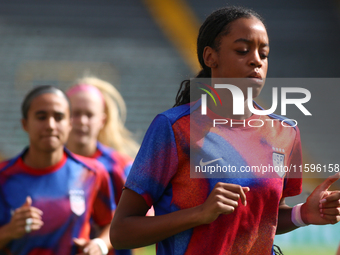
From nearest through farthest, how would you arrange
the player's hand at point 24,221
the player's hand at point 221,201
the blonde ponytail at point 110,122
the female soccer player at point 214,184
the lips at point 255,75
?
the player's hand at point 221,201
the female soccer player at point 214,184
the lips at point 255,75
the player's hand at point 24,221
the blonde ponytail at point 110,122

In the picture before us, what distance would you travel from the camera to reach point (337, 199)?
157 cm

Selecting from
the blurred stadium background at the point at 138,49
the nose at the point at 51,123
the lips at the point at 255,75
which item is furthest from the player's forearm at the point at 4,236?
the blurred stadium background at the point at 138,49

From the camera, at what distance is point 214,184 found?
57.8 inches

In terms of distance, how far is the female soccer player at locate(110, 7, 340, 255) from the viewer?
1431 mm

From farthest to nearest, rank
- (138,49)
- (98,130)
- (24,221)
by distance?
1. (138,49)
2. (98,130)
3. (24,221)

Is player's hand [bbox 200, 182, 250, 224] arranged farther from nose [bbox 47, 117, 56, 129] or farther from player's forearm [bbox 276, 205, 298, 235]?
nose [bbox 47, 117, 56, 129]

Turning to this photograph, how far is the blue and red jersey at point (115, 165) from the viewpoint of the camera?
11.2 feet

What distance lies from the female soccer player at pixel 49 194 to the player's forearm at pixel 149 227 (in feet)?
4.46

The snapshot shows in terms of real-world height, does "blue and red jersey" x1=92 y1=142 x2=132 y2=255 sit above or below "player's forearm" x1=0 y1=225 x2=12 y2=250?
above

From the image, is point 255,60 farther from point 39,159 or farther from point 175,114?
point 39,159

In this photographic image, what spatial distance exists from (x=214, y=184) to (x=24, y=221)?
1610 mm

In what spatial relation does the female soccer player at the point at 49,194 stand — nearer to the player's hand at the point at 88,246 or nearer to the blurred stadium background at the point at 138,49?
the player's hand at the point at 88,246

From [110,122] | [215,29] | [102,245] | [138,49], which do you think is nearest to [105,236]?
[102,245]

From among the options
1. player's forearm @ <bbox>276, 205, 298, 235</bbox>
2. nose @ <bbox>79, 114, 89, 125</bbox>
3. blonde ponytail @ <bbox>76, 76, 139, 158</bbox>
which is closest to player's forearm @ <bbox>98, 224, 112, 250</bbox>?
nose @ <bbox>79, 114, 89, 125</bbox>
